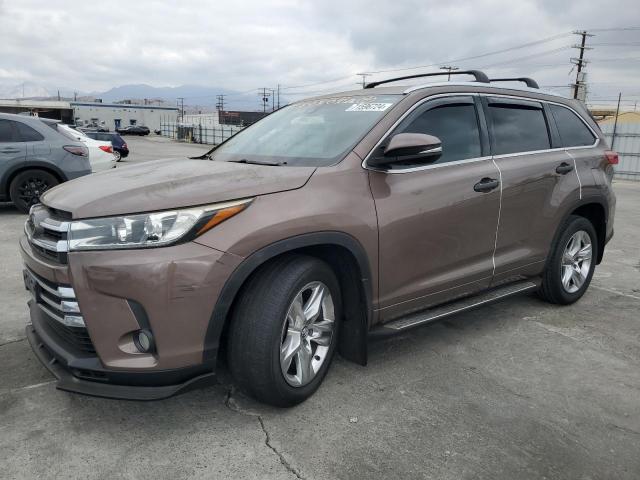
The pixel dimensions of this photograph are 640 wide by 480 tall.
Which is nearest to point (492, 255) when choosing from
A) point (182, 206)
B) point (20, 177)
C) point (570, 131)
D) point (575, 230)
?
point (575, 230)

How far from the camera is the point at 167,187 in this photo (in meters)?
2.59

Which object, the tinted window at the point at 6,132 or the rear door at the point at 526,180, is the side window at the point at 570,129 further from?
the tinted window at the point at 6,132

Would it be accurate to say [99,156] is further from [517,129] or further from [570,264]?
[570,264]

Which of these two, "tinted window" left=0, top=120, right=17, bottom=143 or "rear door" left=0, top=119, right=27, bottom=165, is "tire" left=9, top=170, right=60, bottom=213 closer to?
"rear door" left=0, top=119, right=27, bottom=165

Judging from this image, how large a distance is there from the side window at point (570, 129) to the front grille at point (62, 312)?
387 centimetres

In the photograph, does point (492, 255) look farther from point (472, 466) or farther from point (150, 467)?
point (150, 467)

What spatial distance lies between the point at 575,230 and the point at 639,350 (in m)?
1.12

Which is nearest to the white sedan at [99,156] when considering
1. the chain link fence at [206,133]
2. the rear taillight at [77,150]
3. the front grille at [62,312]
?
the rear taillight at [77,150]

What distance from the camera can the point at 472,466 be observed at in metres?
2.44

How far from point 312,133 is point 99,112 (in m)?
92.6

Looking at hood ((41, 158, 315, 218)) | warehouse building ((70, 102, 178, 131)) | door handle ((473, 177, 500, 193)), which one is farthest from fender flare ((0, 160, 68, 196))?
warehouse building ((70, 102, 178, 131))

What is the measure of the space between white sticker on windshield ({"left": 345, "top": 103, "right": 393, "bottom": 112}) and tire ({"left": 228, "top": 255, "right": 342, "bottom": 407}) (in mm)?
1115

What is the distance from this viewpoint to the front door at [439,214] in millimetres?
3096

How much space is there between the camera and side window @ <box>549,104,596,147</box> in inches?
175
